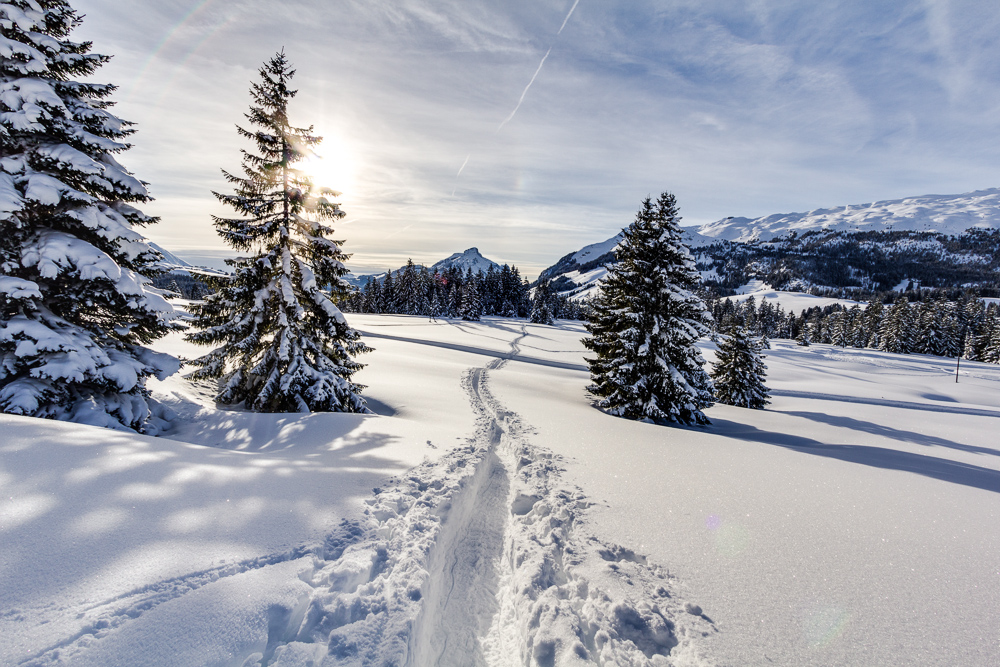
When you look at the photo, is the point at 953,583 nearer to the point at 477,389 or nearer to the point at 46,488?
the point at 46,488

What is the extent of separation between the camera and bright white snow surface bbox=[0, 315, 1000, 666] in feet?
9.26

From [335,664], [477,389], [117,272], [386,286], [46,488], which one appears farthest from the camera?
[386,286]

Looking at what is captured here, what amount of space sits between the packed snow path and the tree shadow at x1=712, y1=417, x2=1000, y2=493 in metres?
7.41

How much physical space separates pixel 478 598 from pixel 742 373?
2275 centimetres

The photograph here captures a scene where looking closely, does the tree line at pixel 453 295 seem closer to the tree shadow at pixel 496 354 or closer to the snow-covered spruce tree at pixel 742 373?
the tree shadow at pixel 496 354

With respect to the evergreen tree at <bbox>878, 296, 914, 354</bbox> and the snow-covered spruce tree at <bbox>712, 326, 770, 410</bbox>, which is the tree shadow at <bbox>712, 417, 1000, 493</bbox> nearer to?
the snow-covered spruce tree at <bbox>712, 326, 770, 410</bbox>

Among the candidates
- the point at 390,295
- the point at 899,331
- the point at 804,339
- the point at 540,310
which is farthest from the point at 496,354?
the point at 899,331

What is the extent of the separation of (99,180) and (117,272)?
6.48ft

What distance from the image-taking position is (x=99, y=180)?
23.8ft

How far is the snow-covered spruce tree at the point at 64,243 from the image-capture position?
6.30 meters

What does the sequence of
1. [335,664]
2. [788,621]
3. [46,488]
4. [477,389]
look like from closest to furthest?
1. [335,664]
2. [788,621]
3. [46,488]
4. [477,389]

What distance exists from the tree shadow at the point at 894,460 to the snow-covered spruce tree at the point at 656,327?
7.33ft

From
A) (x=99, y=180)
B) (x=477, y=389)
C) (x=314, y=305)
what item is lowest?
(x=477, y=389)

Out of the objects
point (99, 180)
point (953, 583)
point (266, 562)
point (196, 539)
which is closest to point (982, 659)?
point (953, 583)
